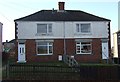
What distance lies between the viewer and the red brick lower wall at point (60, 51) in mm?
41625

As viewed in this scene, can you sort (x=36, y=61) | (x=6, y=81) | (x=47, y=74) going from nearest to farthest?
(x=6, y=81) < (x=47, y=74) < (x=36, y=61)

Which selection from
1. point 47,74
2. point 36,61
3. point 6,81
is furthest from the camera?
point 36,61

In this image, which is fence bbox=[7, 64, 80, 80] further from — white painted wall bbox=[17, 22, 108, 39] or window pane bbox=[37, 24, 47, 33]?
window pane bbox=[37, 24, 47, 33]

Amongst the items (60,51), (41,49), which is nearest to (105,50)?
(60,51)

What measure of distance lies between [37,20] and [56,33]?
10.4 feet

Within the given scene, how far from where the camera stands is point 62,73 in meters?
24.7

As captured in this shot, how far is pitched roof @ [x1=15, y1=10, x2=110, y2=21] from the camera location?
42.6 metres

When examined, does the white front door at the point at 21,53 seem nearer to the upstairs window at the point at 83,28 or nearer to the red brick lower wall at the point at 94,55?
the red brick lower wall at the point at 94,55

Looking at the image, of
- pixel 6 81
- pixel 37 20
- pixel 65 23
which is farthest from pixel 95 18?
pixel 6 81

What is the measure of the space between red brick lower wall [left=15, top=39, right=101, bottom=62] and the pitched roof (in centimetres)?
307

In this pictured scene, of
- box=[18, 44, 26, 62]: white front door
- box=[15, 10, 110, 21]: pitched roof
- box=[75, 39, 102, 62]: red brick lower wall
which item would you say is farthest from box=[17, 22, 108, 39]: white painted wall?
box=[18, 44, 26, 62]: white front door

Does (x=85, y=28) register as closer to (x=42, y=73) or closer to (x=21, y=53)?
(x=21, y=53)

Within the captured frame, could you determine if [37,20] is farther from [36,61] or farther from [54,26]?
[36,61]

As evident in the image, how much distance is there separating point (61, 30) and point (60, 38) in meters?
1.13
